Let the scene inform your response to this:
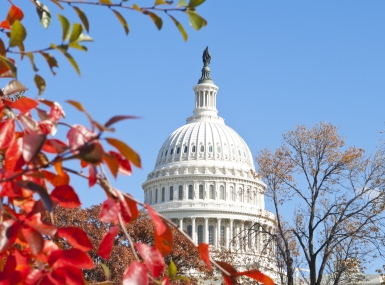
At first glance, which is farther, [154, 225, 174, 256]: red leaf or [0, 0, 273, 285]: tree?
[154, 225, 174, 256]: red leaf

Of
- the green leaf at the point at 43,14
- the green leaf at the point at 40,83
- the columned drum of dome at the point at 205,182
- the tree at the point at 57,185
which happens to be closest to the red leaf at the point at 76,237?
the tree at the point at 57,185

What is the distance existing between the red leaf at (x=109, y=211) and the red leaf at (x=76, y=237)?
78 mm

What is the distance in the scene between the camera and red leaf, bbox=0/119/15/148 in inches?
90.4

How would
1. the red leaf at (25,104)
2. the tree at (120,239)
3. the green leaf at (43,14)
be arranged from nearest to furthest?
the red leaf at (25,104) → the green leaf at (43,14) → the tree at (120,239)

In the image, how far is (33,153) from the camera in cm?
183

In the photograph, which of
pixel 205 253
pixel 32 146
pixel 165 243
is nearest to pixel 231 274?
pixel 205 253

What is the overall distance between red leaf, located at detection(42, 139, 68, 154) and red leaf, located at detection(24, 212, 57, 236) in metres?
0.19

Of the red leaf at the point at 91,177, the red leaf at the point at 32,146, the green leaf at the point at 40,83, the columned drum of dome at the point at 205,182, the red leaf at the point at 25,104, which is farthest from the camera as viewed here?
the columned drum of dome at the point at 205,182

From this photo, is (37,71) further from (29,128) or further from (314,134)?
(314,134)

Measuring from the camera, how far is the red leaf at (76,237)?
2.12 meters

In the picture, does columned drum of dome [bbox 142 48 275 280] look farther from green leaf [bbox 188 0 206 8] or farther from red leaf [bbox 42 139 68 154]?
red leaf [bbox 42 139 68 154]

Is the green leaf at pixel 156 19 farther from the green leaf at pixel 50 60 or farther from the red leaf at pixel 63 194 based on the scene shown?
the red leaf at pixel 63 194

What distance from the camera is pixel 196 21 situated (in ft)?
7.62

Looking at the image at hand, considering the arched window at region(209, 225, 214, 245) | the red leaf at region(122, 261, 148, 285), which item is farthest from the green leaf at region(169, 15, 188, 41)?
the arched window at region(209, 225, 214, 245)
